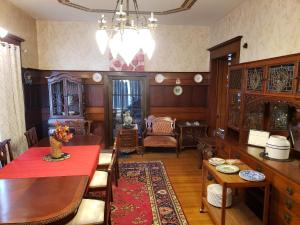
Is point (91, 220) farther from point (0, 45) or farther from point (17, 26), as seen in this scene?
point (17, 26)

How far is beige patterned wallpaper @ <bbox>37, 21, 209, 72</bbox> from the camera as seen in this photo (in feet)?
16.5

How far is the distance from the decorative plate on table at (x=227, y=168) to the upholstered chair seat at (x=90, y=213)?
1.28 m

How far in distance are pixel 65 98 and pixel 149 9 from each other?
2.47 metres

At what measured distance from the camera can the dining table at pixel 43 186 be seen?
5.12 ft

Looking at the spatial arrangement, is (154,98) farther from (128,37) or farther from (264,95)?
(128,37)

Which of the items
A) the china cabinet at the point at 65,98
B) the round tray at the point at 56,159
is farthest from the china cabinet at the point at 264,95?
the china cabinet at the point at 65,98

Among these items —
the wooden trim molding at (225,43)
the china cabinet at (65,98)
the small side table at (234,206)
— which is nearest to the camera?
the small side table at (234,206)

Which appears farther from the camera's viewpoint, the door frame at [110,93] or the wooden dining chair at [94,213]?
the door frame at [110,93]

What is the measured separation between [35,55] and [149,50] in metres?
3.44

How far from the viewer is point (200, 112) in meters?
5.58

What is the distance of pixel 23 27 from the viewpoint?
4281 mm

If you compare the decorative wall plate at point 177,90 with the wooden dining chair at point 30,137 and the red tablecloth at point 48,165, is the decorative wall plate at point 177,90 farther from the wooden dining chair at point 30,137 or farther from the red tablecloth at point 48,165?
the wooden dining chair at point 30,137

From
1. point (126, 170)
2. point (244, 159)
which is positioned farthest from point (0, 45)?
point (244, 159)

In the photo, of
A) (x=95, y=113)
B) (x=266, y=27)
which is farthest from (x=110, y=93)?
(x=266, y=27)
